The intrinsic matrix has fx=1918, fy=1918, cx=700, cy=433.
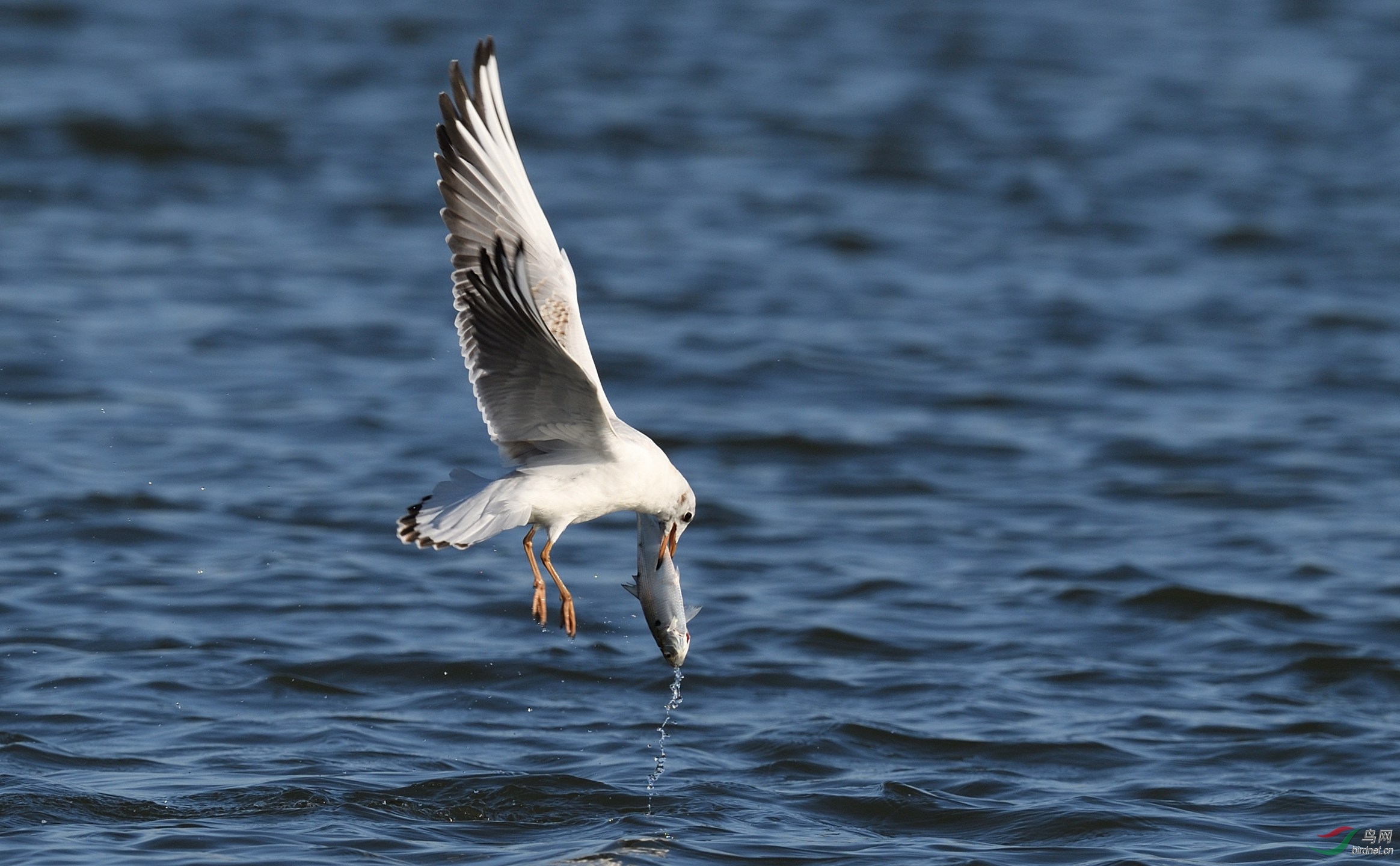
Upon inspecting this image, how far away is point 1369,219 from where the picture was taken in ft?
53.5

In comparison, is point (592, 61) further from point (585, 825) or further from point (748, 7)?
point (585, 825)

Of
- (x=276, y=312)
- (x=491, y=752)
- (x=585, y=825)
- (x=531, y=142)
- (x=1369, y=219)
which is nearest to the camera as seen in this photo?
(x=585, y=825)

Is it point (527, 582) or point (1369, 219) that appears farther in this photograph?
point (1369, 219)

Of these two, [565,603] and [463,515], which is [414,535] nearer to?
[463,515]

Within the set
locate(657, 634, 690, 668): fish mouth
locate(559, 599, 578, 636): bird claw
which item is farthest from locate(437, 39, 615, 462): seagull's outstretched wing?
locate(657, 634, 690, 668): fish mouth

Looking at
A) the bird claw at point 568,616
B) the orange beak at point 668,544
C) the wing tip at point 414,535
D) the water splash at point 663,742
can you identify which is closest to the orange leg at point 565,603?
the bird claw at point 568,616

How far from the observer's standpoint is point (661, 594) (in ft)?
20.2

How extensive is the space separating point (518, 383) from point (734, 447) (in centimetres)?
557

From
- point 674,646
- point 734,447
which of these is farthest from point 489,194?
point 734,447

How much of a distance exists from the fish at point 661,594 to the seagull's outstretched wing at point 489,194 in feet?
1.90

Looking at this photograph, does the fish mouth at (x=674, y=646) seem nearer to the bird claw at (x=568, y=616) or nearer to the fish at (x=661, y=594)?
the fish at (x=661, y=594)

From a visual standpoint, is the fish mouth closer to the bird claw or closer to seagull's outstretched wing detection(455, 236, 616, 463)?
the bird claw

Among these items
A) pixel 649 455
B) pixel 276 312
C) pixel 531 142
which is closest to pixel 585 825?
pixel 649 455

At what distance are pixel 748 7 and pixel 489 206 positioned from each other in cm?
1771
